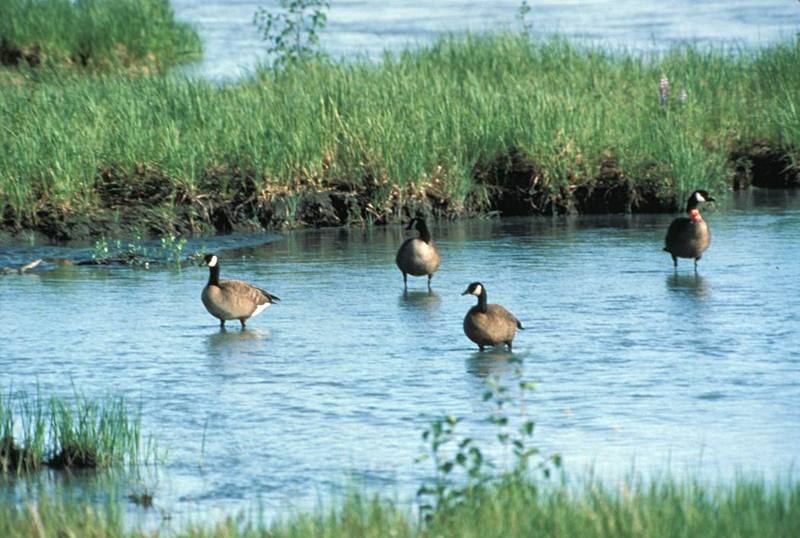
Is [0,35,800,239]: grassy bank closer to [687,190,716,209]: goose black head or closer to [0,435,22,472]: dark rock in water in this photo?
[687,190,716,209]: goose black head

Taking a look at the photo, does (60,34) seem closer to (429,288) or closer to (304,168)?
(304,168)

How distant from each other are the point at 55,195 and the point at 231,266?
274 cm

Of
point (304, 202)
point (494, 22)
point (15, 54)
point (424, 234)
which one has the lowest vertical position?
point (424, 234)

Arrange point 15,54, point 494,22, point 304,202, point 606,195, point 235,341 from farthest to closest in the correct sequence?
point 494,22, point 15,54, point 606,195, point 304,202, point 235,341

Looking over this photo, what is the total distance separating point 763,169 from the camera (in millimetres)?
23156

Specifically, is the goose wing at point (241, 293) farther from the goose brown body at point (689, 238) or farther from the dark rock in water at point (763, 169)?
the dark rock in water at point (763, 169)

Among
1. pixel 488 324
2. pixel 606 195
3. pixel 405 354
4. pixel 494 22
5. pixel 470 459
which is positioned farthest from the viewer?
pixel 494 22

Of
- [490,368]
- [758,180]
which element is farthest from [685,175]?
[490,368]

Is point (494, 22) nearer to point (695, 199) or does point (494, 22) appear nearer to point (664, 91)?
point (664, 91)

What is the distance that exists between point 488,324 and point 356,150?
297 inches

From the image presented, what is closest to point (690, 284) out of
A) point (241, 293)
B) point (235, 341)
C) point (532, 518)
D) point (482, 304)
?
point (482, 304)

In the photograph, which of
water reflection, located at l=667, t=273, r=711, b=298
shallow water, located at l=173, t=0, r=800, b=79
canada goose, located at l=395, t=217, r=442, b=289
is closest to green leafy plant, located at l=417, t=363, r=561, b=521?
water reflection, located at l=667, t=273, r=711, b=298

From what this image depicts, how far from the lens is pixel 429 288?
15.7 meters

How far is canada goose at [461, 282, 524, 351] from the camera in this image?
12133 millimetres
